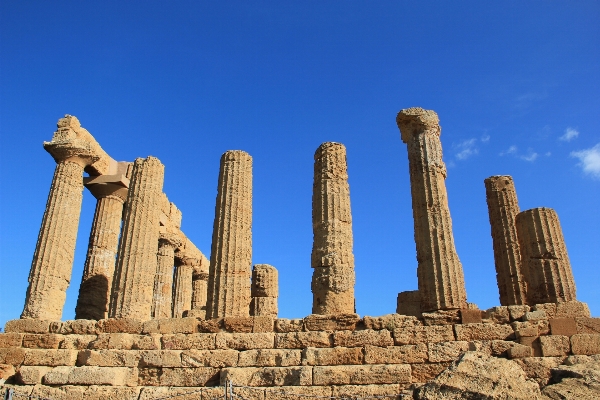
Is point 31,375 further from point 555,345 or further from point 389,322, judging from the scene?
point 555,345

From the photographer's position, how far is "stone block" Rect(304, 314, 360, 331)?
12.6 m

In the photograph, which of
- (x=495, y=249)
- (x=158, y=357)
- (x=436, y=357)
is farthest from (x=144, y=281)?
(x=495, y=249)

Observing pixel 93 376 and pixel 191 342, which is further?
pixel 191 342

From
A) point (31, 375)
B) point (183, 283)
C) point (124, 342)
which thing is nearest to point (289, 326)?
point (124, 342)

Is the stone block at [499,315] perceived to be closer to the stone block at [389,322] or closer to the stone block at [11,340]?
the stone block at [389,322]

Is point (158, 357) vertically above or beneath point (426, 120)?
beneath

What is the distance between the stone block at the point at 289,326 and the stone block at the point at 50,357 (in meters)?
5.30

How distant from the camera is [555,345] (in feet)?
37.9

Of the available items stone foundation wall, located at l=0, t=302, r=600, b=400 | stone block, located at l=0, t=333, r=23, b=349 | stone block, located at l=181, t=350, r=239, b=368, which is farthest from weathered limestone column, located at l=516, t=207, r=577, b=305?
stone block, located at l=0, t=333, r=23, b=349

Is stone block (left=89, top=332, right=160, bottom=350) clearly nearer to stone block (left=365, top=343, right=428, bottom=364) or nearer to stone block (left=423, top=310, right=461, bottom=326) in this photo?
stone block (left=365, top=343, right=428, bottom=364)

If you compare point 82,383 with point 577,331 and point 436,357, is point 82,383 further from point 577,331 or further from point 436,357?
point 577,331

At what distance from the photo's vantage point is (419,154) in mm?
15586

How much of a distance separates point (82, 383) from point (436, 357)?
839 centimetres

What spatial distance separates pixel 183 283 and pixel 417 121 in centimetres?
1545
